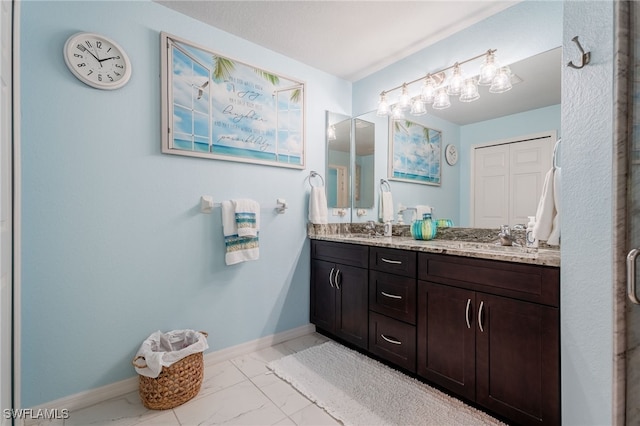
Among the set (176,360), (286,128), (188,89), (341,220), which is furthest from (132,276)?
(341,220)

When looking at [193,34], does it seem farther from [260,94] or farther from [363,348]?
[363,348]

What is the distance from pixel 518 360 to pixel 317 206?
1.68 meters

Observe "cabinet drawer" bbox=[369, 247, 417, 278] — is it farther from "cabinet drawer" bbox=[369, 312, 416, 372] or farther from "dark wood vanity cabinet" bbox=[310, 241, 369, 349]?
"cabinet drawer" bbox=[369, 312, 416, 372]

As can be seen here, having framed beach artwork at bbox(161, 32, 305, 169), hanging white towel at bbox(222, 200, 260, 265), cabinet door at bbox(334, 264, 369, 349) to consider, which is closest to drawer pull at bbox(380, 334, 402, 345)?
cabinet door at bbox(334, 264, 369, 349)

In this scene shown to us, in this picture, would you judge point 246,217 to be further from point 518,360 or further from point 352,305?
point 518,360

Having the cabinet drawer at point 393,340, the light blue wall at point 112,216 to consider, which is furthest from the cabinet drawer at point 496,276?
the light blue wall at point 112,216

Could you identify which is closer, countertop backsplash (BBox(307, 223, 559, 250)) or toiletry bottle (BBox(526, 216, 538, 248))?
toiletry bottle (BBox(526, 216, 538, 248))

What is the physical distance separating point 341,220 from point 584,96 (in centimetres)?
198

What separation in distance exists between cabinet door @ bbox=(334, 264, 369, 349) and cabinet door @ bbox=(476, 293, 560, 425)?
0.78 meters

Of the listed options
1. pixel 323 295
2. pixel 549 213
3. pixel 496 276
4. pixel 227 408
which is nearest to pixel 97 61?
pixel 227 408

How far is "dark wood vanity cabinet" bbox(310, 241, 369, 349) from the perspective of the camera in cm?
214

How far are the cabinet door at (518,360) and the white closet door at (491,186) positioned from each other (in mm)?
738

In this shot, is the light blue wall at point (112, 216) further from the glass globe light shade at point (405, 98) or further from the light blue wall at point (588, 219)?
the light blue wall at point (588, 219)

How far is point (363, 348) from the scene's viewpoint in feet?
7.06
